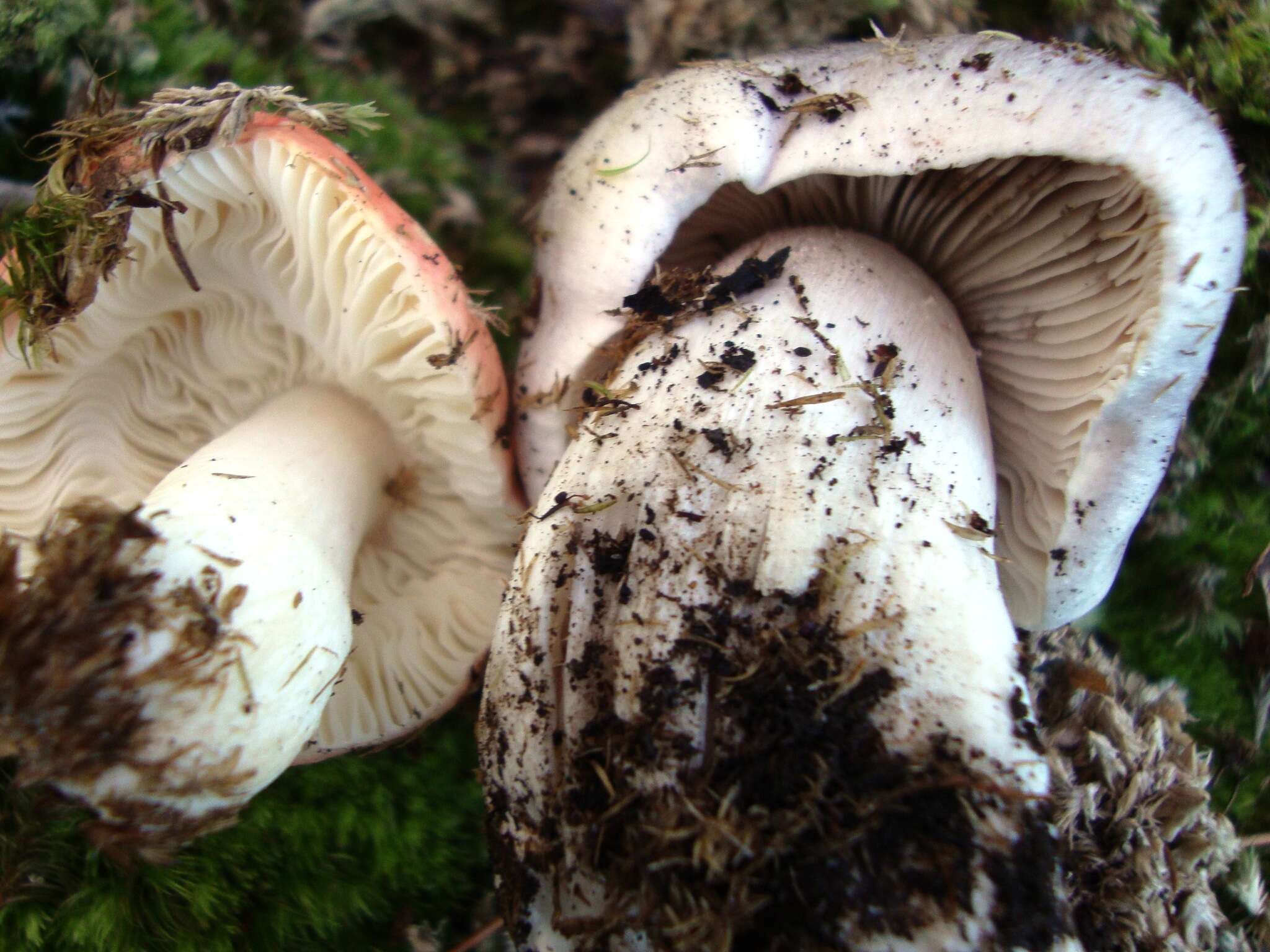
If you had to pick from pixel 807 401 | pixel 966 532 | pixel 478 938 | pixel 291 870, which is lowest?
pixel 478 938

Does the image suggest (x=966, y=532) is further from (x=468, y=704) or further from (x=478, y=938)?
(x=478, y=938)

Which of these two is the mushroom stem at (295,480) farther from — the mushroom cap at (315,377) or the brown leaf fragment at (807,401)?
the brown leaf fragment at (807,401)

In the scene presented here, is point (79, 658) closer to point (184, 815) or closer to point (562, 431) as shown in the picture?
point (184, 815)

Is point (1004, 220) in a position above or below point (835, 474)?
above

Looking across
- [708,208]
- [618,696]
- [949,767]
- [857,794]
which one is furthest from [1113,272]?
[618,696]

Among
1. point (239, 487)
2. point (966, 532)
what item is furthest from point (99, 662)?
point (966, 532)

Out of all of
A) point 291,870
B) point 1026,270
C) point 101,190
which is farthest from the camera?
point 291,870

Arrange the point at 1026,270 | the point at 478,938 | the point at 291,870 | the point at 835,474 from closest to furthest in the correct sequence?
the point at 835,474 < the point at 1026,270 < the point at 291,870 < the point at 478,938

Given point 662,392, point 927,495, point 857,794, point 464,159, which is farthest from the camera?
point 464,159
